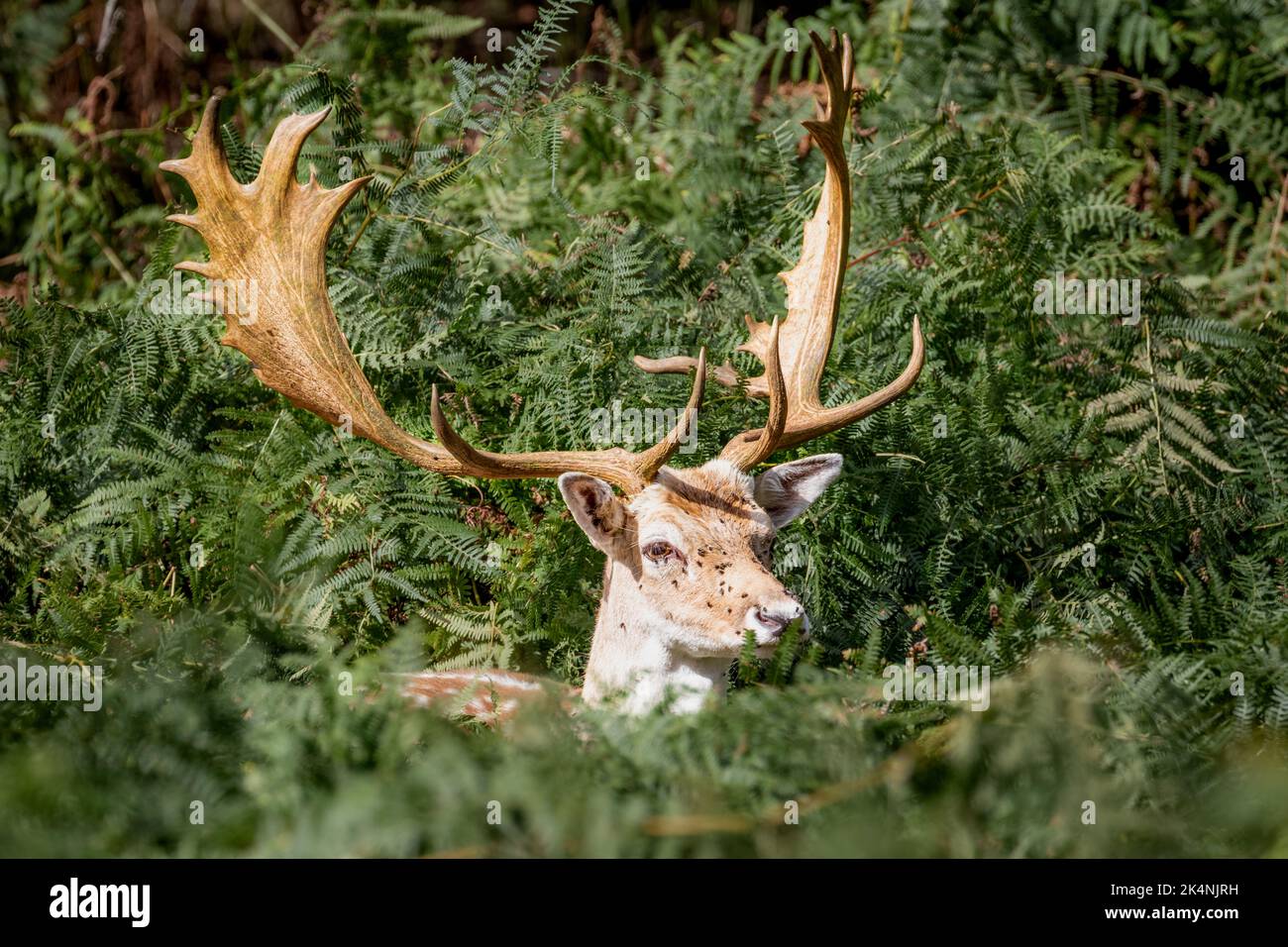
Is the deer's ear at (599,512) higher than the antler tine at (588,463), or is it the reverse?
the antler tine at (588,463)

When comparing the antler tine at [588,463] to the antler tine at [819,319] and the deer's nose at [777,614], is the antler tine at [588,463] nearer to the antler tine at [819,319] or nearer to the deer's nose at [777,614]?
the antler tine at [819,319]

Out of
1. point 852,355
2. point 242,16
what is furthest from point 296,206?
point 242,16

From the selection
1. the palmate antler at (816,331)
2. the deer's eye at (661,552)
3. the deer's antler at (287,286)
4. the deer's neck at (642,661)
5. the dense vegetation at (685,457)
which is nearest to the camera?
the dense vegetation at (685,457)

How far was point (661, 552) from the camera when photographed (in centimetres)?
501

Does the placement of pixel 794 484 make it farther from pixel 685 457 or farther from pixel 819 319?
pixel 819 319

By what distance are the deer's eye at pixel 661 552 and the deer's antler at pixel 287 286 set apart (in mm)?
428

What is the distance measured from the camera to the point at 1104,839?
3.35m

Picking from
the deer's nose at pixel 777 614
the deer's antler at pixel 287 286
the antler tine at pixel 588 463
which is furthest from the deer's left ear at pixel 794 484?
the deer's nose at pixel 777 614

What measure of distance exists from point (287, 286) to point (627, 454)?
1.43 metres

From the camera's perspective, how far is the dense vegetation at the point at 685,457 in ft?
11.4

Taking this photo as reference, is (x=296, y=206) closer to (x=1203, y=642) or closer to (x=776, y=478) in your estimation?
(x=776, y=478)

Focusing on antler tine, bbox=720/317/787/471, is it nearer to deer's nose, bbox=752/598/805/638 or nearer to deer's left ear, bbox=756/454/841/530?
deer's left ear, bbox=756/454/841/530

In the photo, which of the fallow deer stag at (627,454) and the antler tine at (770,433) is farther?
the antler tine at (770,433)
